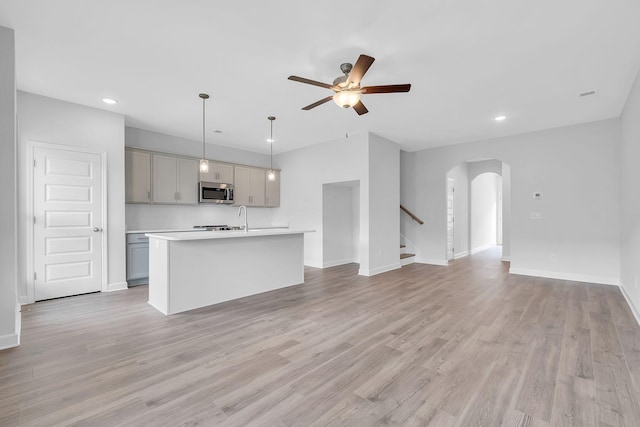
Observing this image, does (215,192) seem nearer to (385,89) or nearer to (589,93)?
(385,89)

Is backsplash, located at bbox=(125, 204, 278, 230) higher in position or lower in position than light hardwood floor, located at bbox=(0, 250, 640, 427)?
higher

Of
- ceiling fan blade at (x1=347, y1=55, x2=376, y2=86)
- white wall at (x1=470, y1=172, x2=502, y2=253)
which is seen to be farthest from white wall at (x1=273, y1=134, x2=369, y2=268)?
white wall at (x1=470, y1=172, x2=502, y2=253)

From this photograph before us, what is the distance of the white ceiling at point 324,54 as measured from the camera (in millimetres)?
2301

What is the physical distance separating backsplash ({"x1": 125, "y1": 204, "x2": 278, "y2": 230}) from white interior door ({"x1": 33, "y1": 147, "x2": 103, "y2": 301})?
→ 101 centimetres

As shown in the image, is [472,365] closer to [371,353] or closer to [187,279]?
[371,353]

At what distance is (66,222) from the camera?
4.09 m

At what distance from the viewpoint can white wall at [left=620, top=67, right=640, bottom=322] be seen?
3266mm

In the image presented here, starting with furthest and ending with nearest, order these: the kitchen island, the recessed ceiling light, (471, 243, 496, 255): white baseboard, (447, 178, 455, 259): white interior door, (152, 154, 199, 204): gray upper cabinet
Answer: (471, 243, 496, 255): white baseboard → (447, 178, 455, 259): white interior door → (152, 154, 199, 204): gray upper cabinet → the recessed ceiling light → the kitchen island

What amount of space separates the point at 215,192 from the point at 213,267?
2733mm

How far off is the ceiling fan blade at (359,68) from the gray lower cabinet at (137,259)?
4.25 meters

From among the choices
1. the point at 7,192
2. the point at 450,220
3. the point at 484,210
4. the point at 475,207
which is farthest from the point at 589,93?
the point at 484,210

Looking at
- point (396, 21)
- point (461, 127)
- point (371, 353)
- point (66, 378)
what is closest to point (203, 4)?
point (396, 21)

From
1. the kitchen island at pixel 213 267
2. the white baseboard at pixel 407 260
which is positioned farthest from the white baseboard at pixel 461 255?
the kitchen island at pixel 213 267

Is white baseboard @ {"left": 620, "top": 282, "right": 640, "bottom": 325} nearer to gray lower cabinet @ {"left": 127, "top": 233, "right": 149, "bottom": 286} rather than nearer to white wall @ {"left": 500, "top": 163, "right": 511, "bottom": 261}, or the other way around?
white wall @ {"left": 500, "top": 163, "right": 511, "bottom": 261}
